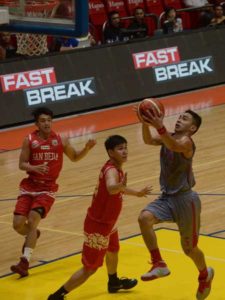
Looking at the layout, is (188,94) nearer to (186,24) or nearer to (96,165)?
(186,24)

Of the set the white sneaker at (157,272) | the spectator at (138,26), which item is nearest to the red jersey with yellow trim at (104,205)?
the white sneaker at (157,272)

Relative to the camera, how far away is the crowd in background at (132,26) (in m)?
18.2

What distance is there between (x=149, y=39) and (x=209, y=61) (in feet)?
5.49

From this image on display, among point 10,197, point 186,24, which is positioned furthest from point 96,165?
point 186,24

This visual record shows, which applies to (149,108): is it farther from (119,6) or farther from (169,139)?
(119,6)

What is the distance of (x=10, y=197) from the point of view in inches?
486

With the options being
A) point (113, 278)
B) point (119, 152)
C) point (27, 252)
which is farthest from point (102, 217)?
point (27, 252)

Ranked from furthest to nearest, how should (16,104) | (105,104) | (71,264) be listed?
(105,104)
(16,104)
(71,264)

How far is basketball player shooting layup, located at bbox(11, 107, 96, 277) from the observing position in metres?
9.10

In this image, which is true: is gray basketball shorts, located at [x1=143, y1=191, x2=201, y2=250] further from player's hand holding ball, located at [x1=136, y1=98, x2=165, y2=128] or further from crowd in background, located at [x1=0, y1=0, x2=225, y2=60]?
crowd in background, located at [x1=0, y1=0, x2=225, y2=60]

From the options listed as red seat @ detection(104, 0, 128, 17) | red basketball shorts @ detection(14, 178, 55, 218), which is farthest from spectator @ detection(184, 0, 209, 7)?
red basketball shorts @ detection(14, 178, 55, 218)

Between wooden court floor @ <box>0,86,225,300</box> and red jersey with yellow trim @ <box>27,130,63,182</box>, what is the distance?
0.95 meters

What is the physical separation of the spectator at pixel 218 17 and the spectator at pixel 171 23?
888mm

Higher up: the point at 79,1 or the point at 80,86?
the point at 79,1
